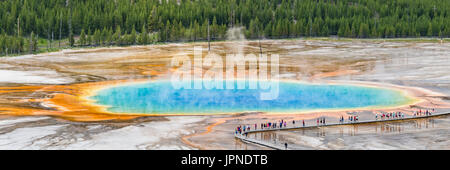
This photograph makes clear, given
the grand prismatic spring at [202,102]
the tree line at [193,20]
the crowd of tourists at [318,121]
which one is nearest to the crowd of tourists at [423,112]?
the crowd of tourists at [318,121]

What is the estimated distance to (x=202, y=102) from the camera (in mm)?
42281

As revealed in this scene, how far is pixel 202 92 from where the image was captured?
157 feet

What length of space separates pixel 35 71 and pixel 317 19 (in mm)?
68972

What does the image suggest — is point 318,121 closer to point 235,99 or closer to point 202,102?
point 235,99

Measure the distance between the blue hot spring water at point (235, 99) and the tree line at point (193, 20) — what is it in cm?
4717

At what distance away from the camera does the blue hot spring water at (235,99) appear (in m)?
39.5

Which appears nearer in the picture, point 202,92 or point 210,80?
point 202,92

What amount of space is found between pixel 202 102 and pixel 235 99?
10.5 feet

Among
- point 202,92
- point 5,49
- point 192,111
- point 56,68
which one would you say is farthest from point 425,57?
point 5,49

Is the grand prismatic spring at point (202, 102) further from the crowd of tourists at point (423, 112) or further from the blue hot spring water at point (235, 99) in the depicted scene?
the crowd of tourists at point (423, 112)

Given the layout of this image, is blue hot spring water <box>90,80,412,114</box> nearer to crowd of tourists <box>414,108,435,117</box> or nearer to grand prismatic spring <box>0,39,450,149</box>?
grand prismatic spring <box>0,39,450,149</box>

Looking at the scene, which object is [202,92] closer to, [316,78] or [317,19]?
[316,78]
